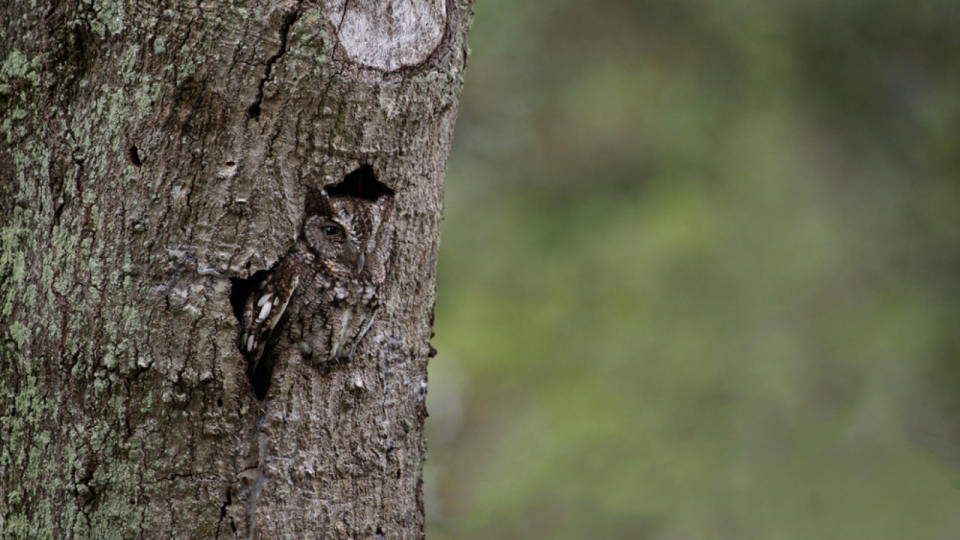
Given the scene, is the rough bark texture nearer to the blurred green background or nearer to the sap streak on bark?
the sap streak on bark

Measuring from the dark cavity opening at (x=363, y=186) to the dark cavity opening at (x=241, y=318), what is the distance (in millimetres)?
198

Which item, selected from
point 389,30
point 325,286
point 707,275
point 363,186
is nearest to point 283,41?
point 389,30

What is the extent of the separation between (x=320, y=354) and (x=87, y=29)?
0.62 meters

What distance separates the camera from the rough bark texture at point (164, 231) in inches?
54.8

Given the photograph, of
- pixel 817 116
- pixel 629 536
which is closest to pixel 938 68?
pixel 817 116

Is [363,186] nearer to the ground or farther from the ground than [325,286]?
farther from the ground

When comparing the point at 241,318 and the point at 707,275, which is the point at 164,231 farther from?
the point at 707,275

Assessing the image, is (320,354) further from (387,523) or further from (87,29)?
(87,29)

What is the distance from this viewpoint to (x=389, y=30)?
1.47m

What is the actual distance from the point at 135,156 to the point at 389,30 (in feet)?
1.44

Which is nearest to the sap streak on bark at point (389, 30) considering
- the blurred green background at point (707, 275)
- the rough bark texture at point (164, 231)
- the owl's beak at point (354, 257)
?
the rough bark texture at point (164, 231)

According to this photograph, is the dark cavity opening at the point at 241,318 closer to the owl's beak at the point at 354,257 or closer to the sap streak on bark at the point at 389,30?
the owl's beak at the point at 354,257

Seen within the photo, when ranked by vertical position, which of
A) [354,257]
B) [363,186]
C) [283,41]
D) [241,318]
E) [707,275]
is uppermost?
[707,275]

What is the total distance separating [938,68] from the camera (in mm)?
4484
